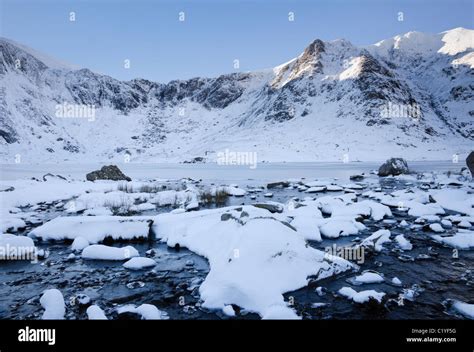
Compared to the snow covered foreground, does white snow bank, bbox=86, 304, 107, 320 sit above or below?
below

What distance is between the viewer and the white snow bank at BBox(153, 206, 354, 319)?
700 cm

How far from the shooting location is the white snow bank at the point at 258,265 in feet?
23.0

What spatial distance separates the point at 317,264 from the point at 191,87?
7363 inches

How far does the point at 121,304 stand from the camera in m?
7.11

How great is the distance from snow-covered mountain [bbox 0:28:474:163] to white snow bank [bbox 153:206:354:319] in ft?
211

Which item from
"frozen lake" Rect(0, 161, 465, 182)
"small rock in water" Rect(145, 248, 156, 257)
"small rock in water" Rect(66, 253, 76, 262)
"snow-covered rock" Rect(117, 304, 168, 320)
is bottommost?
"snow-covered rock" Rect(117, 304, 168, 320)

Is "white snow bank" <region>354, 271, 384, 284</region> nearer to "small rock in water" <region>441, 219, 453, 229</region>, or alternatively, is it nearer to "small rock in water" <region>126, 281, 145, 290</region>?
"small rock in water" <region>126, 281, 145, 290</region>

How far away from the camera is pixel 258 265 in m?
8.00

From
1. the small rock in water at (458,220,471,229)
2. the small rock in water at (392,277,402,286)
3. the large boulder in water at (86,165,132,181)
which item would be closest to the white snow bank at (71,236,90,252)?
the small rock in water at (392,277,402,286)

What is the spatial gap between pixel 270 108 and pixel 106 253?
118 m

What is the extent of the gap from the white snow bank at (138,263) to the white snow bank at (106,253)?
0.69 metres

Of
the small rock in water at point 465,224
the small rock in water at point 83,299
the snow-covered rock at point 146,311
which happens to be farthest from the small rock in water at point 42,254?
the small rock in water at point 465,224

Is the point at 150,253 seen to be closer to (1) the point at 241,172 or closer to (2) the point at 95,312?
(2) the point at 95,312

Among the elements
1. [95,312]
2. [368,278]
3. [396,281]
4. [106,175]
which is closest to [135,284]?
[95,312]
